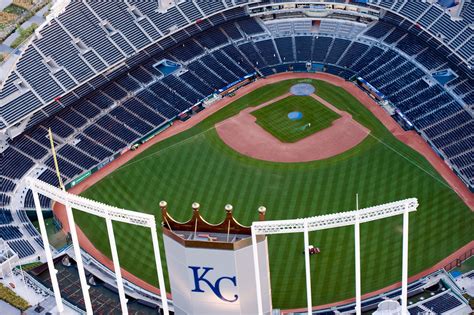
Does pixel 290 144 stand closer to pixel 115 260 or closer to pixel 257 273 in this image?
pixel 115 260

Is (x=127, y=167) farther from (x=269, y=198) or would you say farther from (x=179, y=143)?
(x=269, y=198)


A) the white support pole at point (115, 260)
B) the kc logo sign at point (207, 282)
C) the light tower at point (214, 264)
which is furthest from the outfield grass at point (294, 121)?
the white support pole at point (115, 260)

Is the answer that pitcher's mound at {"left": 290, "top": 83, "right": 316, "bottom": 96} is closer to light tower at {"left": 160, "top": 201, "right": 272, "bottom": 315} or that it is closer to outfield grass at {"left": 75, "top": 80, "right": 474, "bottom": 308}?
outfield grass at {"left": 75, "top": 80, "right": 474, "bottom": 308}

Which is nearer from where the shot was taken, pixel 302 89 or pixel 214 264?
pixel 214 264

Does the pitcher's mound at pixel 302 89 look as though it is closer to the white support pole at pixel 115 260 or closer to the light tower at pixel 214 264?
the light tower at pixel 214 264

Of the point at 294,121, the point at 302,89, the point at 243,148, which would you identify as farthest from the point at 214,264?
the point at 302,89

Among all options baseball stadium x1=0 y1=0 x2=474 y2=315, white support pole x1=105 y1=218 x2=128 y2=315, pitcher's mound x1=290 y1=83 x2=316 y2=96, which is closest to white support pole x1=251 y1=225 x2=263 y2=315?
baseball stadium x1=0 y1=0 x2=474 y2=315

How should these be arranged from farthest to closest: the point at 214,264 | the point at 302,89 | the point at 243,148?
the point at 302,89 < the point at 243,148 < the point at 214,264
